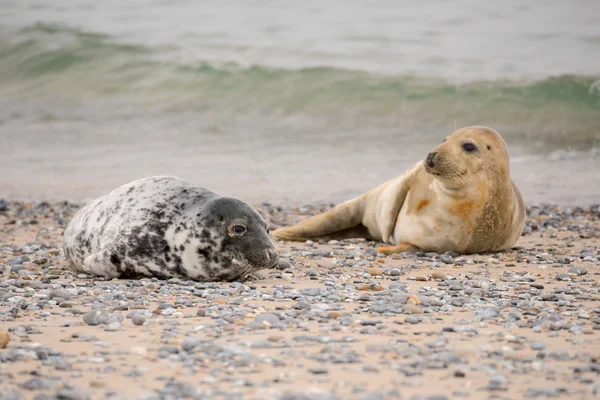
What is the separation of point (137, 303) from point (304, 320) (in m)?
1.00

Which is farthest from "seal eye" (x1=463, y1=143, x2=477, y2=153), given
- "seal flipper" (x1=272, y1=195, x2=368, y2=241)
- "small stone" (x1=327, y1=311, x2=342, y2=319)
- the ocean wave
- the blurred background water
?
the ocean wave

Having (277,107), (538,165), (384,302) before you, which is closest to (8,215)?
(384,302)

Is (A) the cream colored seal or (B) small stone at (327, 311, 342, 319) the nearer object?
(B) small stone at (327, 311, 342, 319)

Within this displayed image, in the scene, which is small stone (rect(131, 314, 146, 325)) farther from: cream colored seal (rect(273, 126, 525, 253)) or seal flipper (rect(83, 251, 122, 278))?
cream colored seal (rect(273, 126, 525, 253))

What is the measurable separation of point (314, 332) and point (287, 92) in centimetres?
1544

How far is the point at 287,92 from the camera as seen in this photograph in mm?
18906

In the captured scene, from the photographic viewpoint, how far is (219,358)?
3.30m

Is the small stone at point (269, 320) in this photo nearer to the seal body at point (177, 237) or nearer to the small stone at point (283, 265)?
the seal body at point (177, 237)

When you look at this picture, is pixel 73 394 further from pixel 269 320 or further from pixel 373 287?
pixel 373 287

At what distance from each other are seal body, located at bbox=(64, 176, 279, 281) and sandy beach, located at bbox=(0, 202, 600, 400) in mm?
131

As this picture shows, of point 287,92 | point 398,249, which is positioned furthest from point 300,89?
point 398,249

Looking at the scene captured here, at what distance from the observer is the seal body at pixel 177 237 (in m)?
5.13

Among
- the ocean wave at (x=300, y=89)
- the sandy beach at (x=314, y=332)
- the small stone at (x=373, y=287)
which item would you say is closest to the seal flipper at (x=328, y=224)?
the sandy beach at (x=314, y=332)

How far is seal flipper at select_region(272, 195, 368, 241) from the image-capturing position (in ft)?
24.7
